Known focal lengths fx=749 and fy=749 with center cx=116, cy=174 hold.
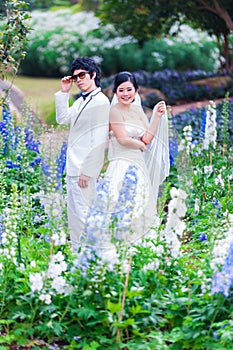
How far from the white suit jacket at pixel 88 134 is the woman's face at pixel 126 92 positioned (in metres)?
0.14

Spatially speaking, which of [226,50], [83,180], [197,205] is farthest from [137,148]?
[226,50]

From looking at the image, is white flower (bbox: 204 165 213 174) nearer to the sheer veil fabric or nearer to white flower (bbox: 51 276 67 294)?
the sheer veil fabric

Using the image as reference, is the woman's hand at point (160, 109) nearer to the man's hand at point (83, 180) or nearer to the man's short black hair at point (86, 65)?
the man's short black hair at point (86, 65)

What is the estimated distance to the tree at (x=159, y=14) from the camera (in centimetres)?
1194

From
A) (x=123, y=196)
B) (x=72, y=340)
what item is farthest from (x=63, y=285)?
(x=123, y=196)

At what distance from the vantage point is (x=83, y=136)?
5039 millimetres

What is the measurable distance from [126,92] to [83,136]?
43 cm

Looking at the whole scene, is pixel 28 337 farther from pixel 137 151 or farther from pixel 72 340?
pixel 137 151

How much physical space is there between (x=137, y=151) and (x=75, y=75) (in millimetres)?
674

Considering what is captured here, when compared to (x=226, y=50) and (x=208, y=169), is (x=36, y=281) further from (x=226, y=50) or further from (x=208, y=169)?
(x=226, y=50)

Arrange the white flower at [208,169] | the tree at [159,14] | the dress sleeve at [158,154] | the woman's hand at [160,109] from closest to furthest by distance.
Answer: the woman's hand at [160,109] → the dress sleeve at [158,154] → the white flower at [208,169] → the tree at [159,14]

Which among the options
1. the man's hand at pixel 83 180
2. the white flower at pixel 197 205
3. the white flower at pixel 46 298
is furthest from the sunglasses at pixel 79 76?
the white flower at pixel 46 298

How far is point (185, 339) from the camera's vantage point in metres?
3.88

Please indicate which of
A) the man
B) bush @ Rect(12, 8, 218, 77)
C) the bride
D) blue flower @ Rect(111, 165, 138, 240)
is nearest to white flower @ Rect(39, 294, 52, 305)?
blue flower @ Rect(111, 165, 138, 240)
